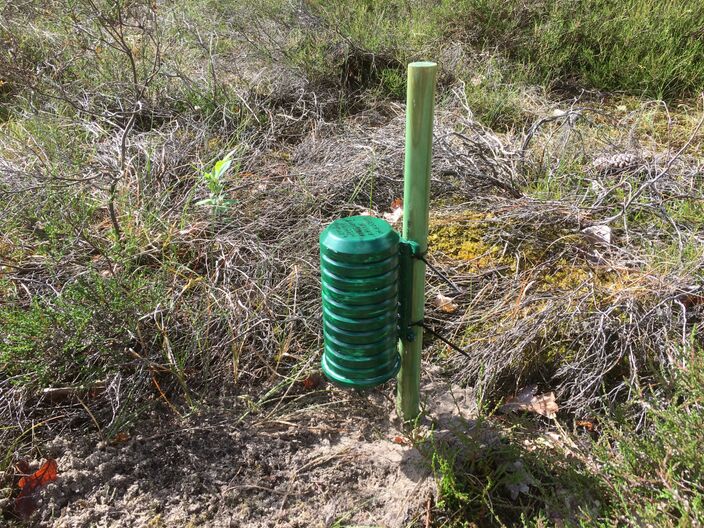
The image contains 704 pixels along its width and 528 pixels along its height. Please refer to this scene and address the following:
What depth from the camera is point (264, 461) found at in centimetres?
200

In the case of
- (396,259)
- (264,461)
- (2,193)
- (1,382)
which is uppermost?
(396,259)

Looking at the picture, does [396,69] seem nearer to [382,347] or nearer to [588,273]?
[588,273]

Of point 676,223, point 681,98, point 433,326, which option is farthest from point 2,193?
point 681,98

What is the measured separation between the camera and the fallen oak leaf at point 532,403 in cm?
208

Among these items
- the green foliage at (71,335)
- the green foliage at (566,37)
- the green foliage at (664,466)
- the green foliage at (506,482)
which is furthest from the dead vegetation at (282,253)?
the green foliage at (566,37)

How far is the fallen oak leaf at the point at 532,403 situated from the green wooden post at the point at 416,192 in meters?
0.37

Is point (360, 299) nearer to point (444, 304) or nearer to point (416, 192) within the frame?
point (416, 192)

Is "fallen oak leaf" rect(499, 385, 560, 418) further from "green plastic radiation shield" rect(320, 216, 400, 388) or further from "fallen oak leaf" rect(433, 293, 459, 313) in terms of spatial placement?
"green plastic radiation shield" rect(320, 216, 400, 388)

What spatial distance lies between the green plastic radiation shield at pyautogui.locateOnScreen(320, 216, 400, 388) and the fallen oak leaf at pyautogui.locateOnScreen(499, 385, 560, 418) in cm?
57

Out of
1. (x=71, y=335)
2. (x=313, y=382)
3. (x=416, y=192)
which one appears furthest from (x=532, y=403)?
(x=71, y=335)

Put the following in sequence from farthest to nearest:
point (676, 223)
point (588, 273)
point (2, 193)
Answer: point (2, 193), point (676, 223), point (588, 273)

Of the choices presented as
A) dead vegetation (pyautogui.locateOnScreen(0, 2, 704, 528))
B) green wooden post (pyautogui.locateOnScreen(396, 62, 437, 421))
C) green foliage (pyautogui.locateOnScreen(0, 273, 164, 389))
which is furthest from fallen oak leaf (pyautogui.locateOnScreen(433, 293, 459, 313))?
green foliage (pyautogui.locateOnScreen(0, 273, 164, 389))

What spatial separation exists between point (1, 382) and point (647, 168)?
306 centimetres

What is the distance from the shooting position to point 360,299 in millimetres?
1626
